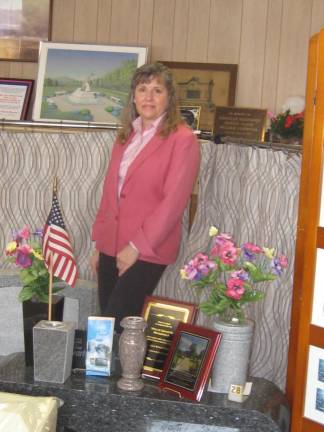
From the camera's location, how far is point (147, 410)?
88.3 inches

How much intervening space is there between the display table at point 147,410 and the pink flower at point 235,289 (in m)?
0.33

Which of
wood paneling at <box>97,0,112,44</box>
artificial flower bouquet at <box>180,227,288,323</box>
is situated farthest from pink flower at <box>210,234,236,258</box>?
wood paneling at <box>97,0,112,44</box>

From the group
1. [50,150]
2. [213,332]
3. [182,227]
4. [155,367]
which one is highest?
[50,150]

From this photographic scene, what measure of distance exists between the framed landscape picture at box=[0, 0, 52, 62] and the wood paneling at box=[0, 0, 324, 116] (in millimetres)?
100

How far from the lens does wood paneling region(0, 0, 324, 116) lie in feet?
13.7

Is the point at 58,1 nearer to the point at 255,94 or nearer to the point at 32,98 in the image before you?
the point at 32,98

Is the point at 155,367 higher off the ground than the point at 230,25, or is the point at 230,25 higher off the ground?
the point at 230,25

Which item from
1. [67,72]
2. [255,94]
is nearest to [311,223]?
[255,94]

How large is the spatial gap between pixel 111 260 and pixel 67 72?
175 cm

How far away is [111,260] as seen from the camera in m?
2.91

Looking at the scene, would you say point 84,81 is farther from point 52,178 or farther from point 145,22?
point 52,178

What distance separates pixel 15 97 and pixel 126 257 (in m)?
1.99

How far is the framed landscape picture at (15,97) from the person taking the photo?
431cm

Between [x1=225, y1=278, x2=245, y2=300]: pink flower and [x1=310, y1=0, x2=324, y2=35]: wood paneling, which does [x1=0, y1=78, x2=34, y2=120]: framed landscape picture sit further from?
[x1=225, y1=278, x2=245, y2=300]: pink flower
